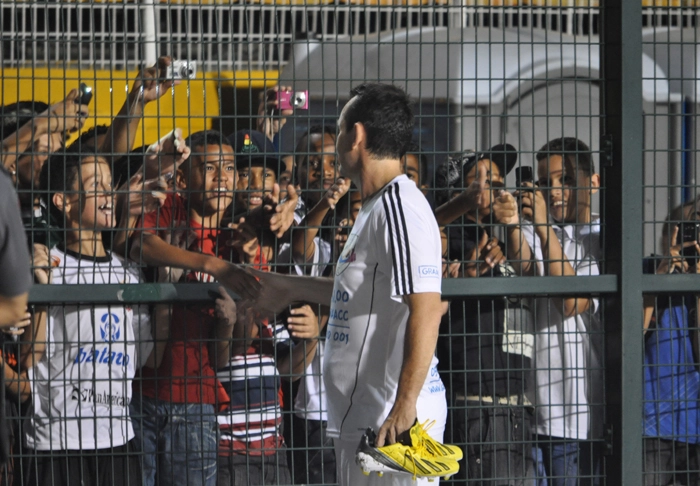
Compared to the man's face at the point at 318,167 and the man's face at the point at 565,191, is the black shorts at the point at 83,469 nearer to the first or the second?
the man's face at the point at 318,167

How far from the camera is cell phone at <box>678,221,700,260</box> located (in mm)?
3596

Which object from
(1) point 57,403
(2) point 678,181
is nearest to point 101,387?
(1) point 57,403

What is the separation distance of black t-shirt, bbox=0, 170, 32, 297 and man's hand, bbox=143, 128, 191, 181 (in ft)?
3.81

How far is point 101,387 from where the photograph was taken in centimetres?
349

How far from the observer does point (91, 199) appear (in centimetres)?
343

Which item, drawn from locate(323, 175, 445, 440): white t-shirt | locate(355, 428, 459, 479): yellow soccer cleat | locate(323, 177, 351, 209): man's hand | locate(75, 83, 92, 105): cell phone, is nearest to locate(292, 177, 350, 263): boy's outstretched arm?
locate(323, 177, 351, 209): man's hand

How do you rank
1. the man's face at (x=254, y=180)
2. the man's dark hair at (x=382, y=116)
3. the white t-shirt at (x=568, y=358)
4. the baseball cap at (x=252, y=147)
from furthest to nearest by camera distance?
the man's face at (x=254, y=180) → the white t-shirt at (x=568, y=358) → the baseball cap at (x=252, y=147) → the man's dark hair at (x=382, y=116)

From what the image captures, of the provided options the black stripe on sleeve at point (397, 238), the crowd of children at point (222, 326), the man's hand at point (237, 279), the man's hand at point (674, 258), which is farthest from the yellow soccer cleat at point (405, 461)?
the man's hand at point (674, 258)

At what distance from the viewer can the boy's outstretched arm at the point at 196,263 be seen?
3.27 m

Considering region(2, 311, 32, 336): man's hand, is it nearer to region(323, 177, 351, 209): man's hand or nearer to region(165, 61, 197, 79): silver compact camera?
region(165, 61, 197, 79): silver compact camera

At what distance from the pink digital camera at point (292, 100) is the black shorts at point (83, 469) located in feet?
4.83

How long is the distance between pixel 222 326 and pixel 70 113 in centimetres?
102

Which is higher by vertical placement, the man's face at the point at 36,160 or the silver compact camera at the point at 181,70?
the silver compact camera at the point at 181,70

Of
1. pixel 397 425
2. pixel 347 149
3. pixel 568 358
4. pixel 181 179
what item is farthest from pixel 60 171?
pixel 568 358
